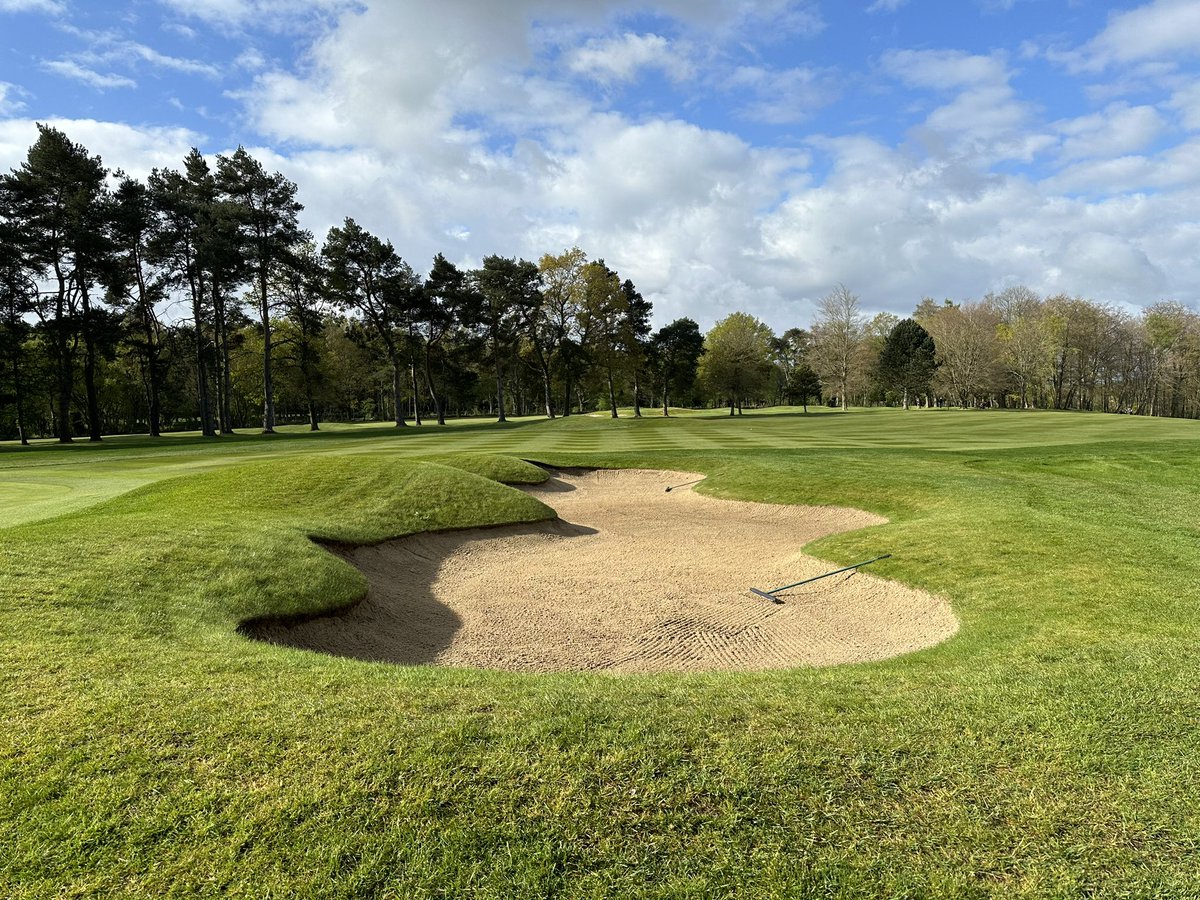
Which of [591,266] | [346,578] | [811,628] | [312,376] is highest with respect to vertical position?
[591,266]

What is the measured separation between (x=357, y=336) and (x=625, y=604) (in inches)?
2126

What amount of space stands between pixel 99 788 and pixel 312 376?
189ft

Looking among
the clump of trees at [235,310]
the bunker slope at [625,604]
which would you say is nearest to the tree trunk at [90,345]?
the clump of trees at [235,310]

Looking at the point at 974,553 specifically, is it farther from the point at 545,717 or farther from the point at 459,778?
the point at 459,778

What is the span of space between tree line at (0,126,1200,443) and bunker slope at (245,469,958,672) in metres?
41.4

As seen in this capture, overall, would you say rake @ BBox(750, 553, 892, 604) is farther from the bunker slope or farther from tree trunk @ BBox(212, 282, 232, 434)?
tree trunk @ BBox(212, 282, 232, 434)

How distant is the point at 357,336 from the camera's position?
188ft

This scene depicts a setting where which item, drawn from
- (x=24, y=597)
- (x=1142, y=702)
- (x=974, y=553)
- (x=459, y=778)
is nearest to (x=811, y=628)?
(x=974, y=553)

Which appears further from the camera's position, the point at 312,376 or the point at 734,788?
the point at 312,376

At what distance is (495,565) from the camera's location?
13609mm

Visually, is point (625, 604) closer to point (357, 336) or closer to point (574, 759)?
point (574, 759)

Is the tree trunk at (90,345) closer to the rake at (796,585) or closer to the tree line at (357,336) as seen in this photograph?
the tree line at (357,336)

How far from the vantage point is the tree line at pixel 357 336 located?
40188 millimetres

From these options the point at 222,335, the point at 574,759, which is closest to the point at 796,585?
the point at 574,759
